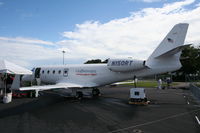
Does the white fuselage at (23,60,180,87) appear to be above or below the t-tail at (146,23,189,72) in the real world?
below

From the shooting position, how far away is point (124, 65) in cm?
1363

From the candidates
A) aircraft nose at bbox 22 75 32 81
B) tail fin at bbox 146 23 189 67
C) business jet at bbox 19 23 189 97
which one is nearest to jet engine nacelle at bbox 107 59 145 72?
business jet at bbox 19 23 189 97

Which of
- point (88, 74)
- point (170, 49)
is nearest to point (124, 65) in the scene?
point (170, 49)

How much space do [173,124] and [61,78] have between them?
12993mm

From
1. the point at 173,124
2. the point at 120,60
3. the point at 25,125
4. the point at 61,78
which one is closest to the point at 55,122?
the point at 25,125

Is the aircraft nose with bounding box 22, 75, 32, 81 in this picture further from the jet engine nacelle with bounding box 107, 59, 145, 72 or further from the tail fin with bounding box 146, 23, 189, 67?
the tail fin with bounding box 146, 23, 189, 67

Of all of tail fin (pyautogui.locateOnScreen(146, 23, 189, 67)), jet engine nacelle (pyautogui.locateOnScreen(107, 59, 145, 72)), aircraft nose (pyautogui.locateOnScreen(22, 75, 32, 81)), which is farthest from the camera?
aircraft nose (pyautogui.locateOnScreen(22, 75, 32, 81))

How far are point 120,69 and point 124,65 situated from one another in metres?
0.49

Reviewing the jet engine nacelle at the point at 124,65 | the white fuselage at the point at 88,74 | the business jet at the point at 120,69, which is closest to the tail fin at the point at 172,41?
the business jet at the point at 120,69

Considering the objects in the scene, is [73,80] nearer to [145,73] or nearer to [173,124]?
[145,73]

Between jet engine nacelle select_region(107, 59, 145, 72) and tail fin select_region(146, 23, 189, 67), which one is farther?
jet engine nacelle select_region(107, 59, 145, 72)

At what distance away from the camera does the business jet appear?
12.6 m

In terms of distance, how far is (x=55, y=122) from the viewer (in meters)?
7.73

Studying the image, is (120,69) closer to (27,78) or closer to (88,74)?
(88,74)
